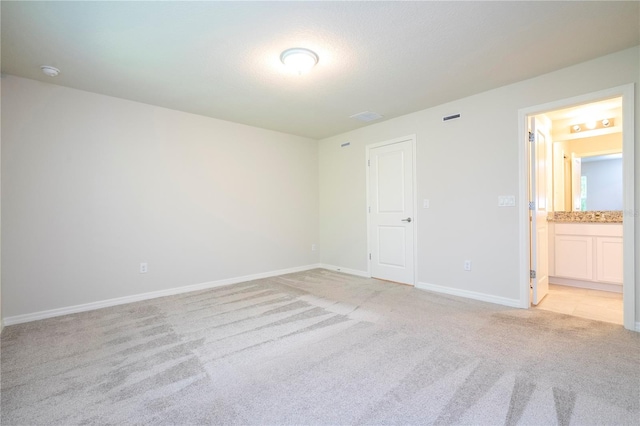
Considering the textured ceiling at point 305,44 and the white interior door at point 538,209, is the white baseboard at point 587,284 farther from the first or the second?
the textured ceiling at point 305,44

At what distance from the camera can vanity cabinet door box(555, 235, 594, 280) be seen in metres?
3.93

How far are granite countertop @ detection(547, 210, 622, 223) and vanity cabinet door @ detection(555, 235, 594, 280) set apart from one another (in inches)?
9.4

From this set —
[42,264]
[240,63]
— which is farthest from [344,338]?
[42,264]

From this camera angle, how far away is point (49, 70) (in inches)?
106

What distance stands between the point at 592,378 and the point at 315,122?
400 centimetres

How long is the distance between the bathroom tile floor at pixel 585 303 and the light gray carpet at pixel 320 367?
0.26 metres

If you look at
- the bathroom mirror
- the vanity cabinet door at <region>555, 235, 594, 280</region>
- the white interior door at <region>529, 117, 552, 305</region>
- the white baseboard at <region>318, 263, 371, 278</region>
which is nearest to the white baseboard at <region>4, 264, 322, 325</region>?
the white baseboard at <region>318, 263, 371, 278</region>

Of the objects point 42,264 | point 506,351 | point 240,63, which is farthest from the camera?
point 42,264

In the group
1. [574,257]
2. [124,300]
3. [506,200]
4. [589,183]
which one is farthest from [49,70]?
[589,183]

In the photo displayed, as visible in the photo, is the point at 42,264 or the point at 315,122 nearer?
the point at 42,264

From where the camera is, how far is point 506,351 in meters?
2.15

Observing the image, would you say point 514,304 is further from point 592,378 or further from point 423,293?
point 592,378

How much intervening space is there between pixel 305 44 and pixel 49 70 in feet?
8.02

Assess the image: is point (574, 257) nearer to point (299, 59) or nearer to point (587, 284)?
point (587, 284)
